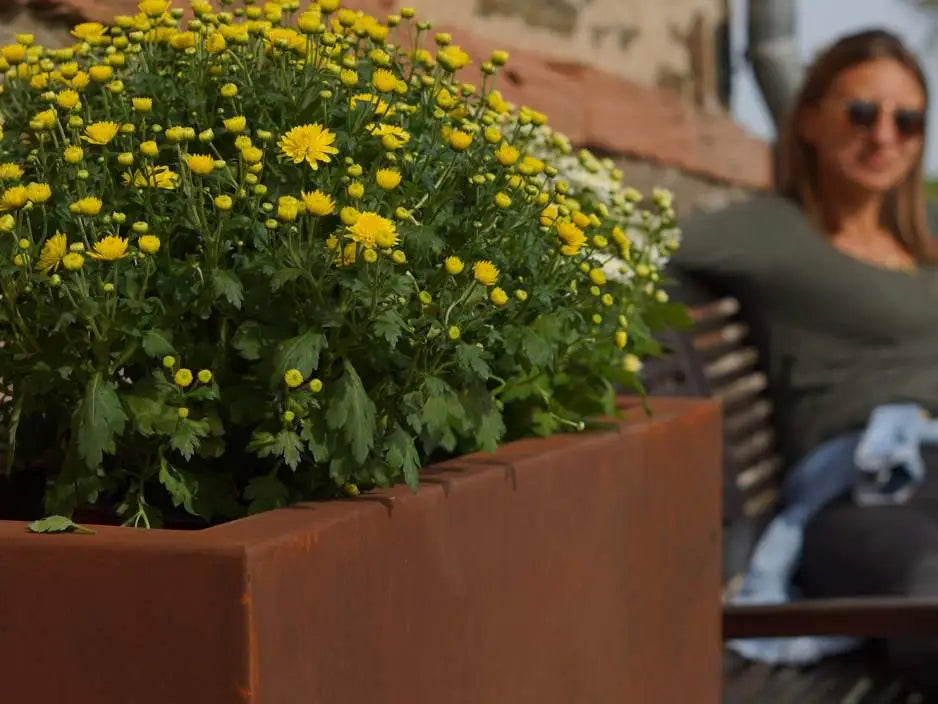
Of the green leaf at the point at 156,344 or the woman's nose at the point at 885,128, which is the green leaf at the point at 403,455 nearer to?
the green leaf at the point at 156,344

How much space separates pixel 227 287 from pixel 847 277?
8.82ft

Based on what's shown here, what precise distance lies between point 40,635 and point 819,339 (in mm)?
2850

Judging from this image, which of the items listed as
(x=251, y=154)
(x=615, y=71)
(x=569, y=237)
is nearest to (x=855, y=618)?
(x=569, y=237)

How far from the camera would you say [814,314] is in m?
3.73

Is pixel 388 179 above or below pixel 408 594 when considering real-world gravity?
above

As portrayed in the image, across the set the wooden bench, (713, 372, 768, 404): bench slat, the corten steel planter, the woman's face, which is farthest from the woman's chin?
the corten steel planter

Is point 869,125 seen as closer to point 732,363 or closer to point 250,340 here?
point 732,363

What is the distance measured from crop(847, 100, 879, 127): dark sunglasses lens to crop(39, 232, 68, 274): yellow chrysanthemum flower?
307cm

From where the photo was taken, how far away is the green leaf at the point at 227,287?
1.34m

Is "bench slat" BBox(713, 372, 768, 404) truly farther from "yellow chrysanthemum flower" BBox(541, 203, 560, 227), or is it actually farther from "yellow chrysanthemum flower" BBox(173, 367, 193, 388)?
"yellow chrysanthemum flower" BBox(173, 367, 193, 388)

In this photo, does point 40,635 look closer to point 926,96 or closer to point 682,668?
point 682,668

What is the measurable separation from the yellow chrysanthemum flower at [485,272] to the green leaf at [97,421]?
14.1 inches

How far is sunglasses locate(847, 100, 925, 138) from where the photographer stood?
400cm

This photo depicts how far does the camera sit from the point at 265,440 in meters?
1.36
